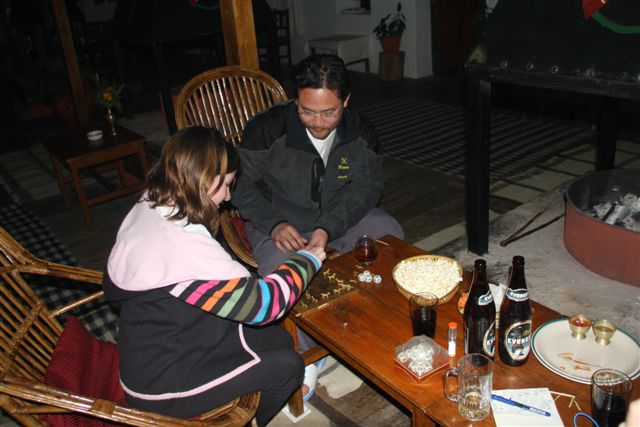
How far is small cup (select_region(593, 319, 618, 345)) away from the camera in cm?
142

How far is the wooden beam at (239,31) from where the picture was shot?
2.86m

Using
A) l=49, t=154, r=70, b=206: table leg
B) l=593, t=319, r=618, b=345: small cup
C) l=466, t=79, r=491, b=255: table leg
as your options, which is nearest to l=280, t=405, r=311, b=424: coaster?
l=593, t=319, r=618, b=345: small cup

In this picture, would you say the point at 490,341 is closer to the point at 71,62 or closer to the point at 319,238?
the point at 319,238

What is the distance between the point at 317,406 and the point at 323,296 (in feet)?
1.95

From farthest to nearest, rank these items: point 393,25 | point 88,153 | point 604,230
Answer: point 393,25 → point 88,153 → point 604,230

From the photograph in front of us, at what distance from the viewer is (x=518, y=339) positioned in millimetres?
1334

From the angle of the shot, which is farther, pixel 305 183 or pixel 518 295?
pixel 305 183

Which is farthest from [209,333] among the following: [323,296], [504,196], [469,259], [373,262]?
[504,196]

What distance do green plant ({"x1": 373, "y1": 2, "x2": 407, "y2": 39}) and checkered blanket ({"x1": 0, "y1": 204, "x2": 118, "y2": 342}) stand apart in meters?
5.12

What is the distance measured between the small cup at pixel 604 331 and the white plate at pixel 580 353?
0.04 feet

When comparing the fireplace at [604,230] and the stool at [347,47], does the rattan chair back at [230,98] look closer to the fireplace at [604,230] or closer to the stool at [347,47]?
the fireplace at [604,230]

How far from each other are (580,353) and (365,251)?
0.73m

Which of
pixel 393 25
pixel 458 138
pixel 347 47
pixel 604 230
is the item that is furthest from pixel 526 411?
pixel 347 47

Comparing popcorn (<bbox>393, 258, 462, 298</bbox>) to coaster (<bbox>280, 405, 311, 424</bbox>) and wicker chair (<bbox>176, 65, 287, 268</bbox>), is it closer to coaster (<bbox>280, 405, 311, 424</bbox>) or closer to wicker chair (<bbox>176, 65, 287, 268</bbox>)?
coaster (<bbox>280, 405, 311, 424</bbox>)
